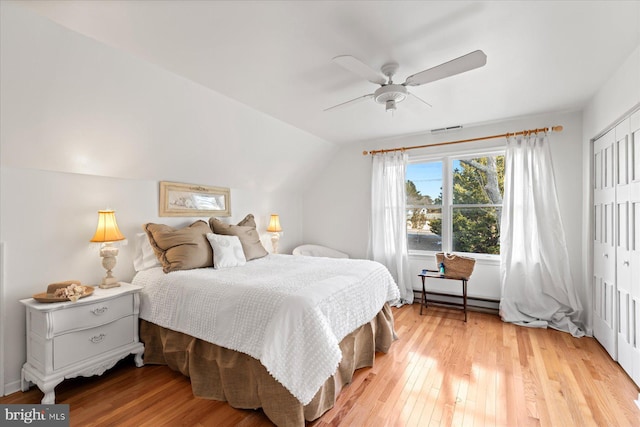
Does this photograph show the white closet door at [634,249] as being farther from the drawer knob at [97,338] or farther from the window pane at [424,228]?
the drawer knob at [97,338]

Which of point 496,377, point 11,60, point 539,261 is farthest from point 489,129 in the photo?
point 11,60

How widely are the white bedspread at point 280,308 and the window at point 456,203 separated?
1.67 metres

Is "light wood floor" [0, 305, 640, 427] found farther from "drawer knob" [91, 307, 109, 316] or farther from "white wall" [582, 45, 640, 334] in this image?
"white wall" [582, 45, 640, 334]

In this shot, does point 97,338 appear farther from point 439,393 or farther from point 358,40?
point 358,40

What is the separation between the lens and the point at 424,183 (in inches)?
169

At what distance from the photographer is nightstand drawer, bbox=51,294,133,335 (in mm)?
1995

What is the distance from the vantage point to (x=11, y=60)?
1.76 m

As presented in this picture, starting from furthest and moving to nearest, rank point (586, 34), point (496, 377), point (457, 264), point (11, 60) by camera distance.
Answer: point (457, 264) → point (496, 377) → point (586, 34) → point (11, 60)

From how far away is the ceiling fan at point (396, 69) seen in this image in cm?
175

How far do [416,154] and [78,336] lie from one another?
4154 mm

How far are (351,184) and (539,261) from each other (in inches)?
104

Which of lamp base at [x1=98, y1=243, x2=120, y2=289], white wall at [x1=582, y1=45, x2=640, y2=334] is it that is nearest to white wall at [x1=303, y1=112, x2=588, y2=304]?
white wall at [x1=582, y1=45, x2=640, y2=334]

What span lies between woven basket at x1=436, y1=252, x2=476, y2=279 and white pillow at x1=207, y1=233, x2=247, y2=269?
2429mm

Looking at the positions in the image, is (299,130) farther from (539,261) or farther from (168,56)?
(539,261)
